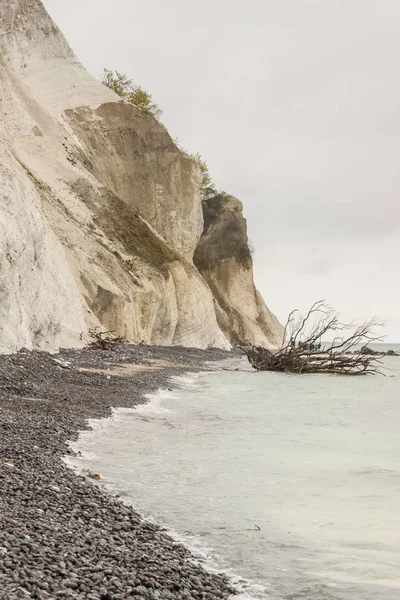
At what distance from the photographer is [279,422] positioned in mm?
12375

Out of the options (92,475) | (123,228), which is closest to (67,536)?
(92,475)

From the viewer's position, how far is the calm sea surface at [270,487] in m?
4.44

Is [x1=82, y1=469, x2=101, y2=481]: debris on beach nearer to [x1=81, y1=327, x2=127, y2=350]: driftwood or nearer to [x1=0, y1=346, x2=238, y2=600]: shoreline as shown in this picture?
[x1=0, y1=346, x2=238, y2=600]: shoreline

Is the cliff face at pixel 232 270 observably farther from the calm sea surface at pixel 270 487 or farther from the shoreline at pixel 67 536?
the shoreline at pixel 67 536

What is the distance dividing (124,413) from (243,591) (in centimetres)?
766

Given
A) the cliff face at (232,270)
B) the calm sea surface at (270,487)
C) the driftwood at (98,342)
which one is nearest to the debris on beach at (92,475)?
the calm sea surface at (270,487)

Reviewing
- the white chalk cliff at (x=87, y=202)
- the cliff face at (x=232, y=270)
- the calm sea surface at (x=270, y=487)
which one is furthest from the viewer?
the cliff face at (x=232, y=270)

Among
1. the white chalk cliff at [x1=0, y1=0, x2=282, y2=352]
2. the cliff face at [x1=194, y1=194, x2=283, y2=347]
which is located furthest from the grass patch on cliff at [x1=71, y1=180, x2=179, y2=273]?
the cliff face at [x1=194, y1=194, x2=283, y2=347]

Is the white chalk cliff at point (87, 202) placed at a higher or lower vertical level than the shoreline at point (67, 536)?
higher

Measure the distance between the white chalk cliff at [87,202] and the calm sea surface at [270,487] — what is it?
9.42 m

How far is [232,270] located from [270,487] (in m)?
55.8

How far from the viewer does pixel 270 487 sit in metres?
6.74

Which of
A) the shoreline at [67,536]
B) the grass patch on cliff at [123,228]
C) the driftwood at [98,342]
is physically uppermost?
the grass patch on cliff at [123,228]

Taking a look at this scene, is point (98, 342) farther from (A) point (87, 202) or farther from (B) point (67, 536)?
(B) point (67, 536)
